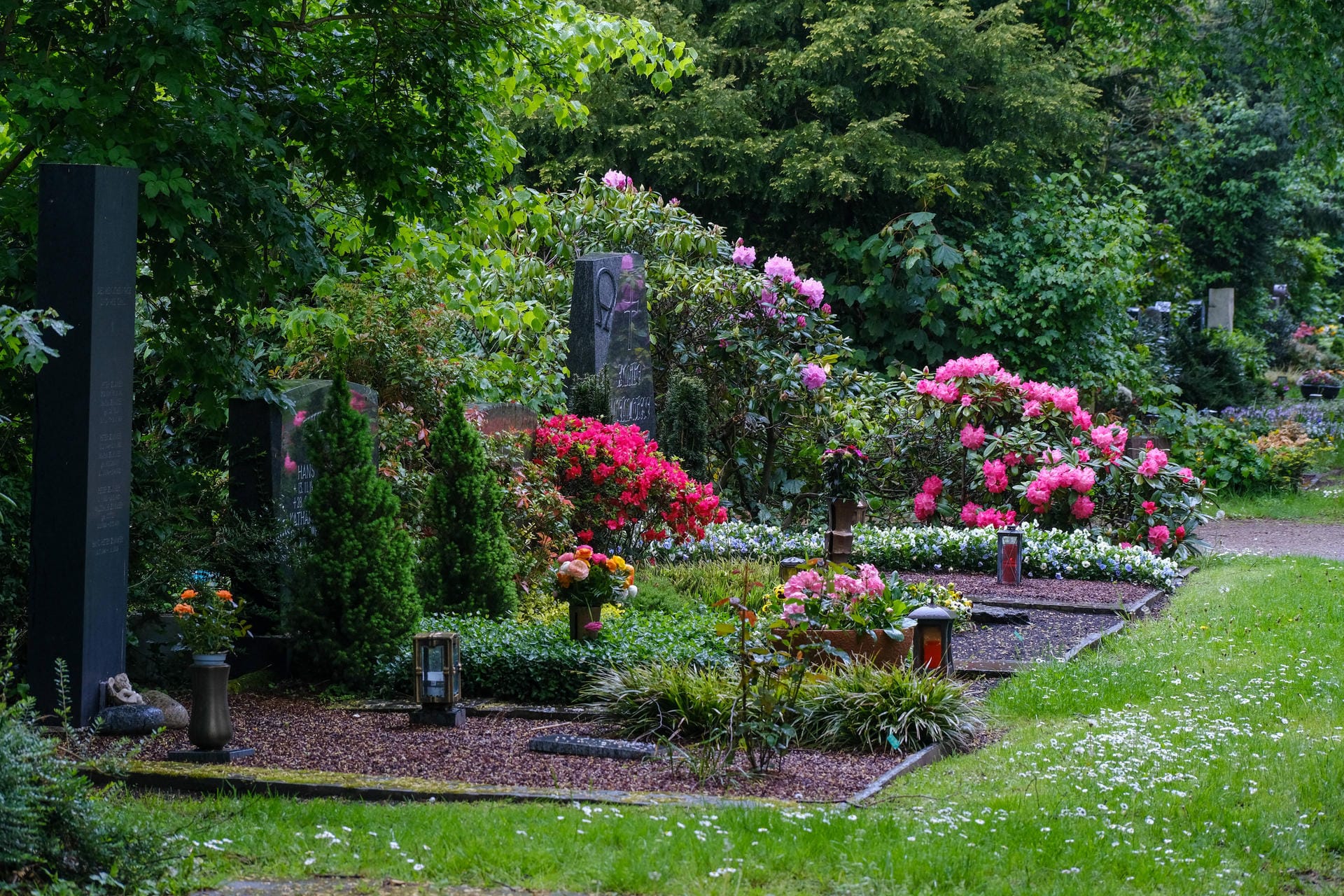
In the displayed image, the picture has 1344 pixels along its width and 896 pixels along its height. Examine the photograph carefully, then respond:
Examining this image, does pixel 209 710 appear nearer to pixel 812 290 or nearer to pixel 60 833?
pixel 60 833

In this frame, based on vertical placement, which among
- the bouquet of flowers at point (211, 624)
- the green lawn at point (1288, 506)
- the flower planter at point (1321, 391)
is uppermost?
the flower planter at point (1321, 391)

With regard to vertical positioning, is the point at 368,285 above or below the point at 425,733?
above

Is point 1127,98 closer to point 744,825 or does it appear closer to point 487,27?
point 487,27

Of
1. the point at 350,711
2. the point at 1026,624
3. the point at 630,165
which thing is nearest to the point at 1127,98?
the point at 630,165

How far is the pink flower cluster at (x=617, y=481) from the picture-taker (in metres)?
10.5

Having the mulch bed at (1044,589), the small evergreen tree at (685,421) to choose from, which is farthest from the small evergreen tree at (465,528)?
the small evergreen tree at (685,421)

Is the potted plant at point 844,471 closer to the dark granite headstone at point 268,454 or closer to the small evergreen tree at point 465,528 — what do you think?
the small evergreen tree at point 465,528

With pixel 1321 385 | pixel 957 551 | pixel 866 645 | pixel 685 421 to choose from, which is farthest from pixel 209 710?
pixel 1321 385

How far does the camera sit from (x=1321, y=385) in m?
27.8

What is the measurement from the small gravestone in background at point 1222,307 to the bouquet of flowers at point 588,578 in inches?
887

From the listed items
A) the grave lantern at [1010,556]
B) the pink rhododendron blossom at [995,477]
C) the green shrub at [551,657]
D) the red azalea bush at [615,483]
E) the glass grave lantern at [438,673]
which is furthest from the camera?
the pink rhododendron blossom at [995,477]

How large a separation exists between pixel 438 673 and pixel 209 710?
1106 millimetres

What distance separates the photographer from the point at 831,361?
14.2 meters

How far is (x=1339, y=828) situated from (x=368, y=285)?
730 centimetres
